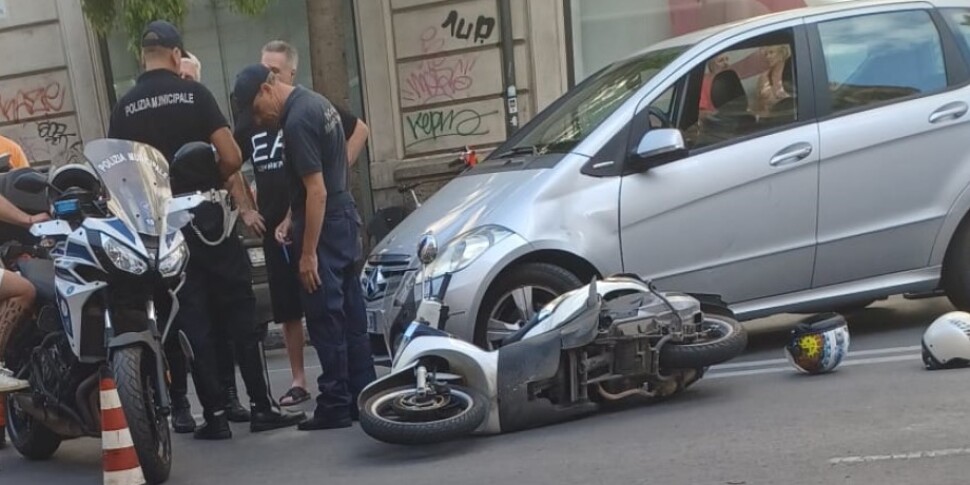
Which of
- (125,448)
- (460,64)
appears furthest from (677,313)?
(460,64)

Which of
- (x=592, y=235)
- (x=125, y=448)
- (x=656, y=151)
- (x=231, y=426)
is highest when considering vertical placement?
(x=656, y=151)

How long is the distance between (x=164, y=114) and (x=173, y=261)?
1173 millimetres

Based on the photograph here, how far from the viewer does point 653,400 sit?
4.98 metres

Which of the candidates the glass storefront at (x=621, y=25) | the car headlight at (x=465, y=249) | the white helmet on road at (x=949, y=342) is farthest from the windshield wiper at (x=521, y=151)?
the glass storefront at (x=621, y=25)

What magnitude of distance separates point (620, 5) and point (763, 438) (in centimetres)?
895

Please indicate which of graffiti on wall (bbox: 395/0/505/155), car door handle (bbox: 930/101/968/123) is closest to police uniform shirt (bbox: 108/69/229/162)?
car door handle (bbox: 930/101/968/123)

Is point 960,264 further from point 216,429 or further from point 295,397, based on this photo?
point 216,429

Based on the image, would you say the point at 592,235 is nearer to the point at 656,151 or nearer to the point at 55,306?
the point at 656,151

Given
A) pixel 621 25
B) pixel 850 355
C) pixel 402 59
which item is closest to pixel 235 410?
pixel 850 355

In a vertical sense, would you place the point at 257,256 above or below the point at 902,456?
above

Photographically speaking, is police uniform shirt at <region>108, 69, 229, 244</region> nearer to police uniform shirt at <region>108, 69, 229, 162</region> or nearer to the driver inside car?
police uniform shirt at <region>108, 69, 229, 162</region>

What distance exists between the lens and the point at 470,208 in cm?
544

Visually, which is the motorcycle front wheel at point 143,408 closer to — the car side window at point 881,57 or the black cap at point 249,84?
the black cap at point 249,84

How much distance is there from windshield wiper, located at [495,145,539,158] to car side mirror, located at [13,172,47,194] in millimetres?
2599
